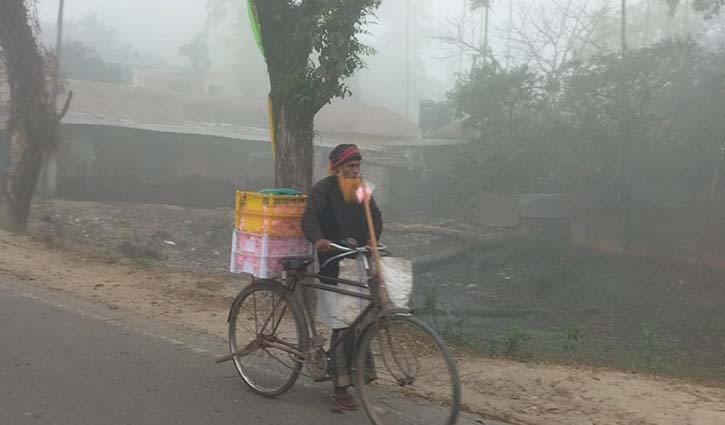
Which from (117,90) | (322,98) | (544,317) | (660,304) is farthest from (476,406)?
(117,90)

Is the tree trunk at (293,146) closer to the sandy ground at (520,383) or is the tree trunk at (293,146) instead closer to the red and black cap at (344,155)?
the sandy ground at (520,383)

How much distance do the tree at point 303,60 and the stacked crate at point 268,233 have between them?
269cm

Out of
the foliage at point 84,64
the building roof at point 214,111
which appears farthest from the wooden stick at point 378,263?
the foliage at point 84,64

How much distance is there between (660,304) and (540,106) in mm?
6974

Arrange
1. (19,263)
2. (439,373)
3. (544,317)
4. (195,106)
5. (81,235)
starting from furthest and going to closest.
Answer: (195,106), (81,235), (544,317), (19,263), (439,373)

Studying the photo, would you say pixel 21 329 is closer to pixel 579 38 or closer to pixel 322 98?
pixel 322 98

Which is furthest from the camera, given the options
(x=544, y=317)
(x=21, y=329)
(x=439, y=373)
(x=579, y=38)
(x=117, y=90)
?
(x=117, y=90)

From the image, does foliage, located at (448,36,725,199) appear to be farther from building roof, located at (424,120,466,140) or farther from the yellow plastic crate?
the yellow plastic crate

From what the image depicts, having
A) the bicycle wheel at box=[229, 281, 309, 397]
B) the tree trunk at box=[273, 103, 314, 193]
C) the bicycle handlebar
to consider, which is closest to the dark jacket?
the bicycle handlebar

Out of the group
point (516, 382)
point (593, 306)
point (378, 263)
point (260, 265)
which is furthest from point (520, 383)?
point (593, 306)

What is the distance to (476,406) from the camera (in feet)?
15.4

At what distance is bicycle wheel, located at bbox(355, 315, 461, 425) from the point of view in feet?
12.4

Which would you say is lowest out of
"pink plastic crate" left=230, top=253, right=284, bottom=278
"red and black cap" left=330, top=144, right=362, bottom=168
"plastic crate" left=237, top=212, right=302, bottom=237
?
"pink plastic crate" left=230, top=253, right=284, bottom=278

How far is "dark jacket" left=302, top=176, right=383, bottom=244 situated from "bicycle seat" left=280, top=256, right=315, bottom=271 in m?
0.23
